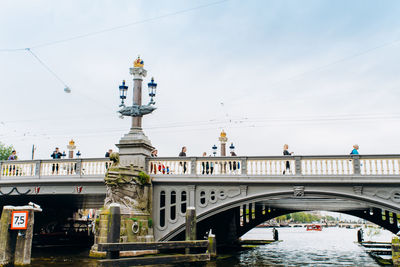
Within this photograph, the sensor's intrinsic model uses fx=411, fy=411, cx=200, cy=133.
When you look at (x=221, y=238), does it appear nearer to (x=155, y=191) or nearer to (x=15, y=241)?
(x=155, y=191)

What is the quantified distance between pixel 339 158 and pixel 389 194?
2.25m

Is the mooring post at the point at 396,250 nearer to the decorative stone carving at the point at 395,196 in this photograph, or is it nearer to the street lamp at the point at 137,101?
the decorative stone carving at the point at 395,196

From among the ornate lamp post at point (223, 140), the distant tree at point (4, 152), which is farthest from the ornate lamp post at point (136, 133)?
the distant tree at point (4, 152)

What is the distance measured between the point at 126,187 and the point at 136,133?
101 inches

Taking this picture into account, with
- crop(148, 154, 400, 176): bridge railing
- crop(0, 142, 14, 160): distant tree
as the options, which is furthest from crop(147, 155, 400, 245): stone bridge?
crop(0, 142, 14, 160): distant tree

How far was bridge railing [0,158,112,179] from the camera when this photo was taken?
19469 mm

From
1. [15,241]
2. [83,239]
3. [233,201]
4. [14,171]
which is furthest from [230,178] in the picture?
[83,239]

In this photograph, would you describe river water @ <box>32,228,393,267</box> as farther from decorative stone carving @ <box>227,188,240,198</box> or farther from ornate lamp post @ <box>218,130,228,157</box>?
ornate lamp post @ <box>218,130,228,157</box>

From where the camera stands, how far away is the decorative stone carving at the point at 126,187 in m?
17.2

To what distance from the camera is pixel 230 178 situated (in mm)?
17391

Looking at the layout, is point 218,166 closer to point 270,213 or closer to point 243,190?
point 243,190

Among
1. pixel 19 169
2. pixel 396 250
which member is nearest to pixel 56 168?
pixel 19 169

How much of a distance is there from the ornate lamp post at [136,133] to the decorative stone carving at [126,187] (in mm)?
617

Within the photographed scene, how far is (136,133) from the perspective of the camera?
18484 mm
